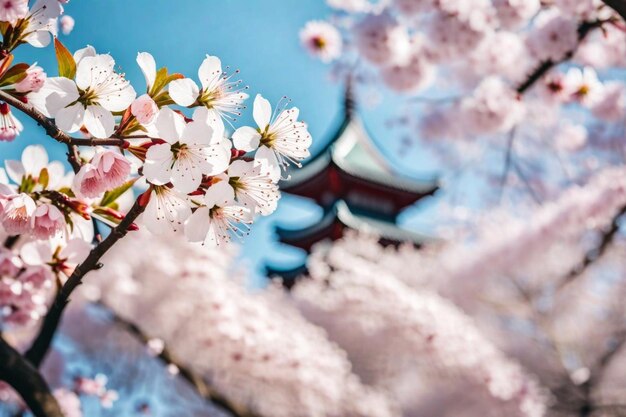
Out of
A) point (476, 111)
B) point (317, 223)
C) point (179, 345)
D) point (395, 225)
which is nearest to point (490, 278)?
point (476, 111)

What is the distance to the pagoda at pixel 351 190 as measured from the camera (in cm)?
1664

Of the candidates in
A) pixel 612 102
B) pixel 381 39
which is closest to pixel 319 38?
pixel 381 39

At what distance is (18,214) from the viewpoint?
1.55 metres

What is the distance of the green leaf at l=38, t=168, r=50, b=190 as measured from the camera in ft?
5.81

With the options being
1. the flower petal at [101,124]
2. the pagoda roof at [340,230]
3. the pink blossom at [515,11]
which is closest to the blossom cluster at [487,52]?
the pink blossom at [515,11]

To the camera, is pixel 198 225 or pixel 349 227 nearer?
pixel 198 225

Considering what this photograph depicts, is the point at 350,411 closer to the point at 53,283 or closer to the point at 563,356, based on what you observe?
the point at 563,356

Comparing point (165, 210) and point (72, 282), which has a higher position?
point (165, 210)

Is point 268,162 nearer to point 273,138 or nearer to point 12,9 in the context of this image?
point 273,138

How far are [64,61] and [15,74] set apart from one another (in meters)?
0.16

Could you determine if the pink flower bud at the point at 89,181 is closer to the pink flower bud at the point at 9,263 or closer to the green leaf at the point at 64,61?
the green leaf at the point at 64,61

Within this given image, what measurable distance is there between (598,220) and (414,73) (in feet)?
9.93

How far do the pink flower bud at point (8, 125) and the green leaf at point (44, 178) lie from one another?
13 cm

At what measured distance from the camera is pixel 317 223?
16.9 metres
